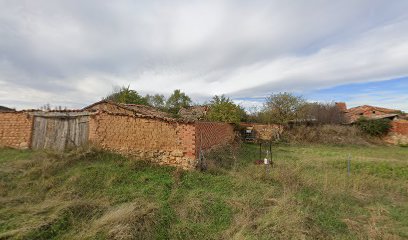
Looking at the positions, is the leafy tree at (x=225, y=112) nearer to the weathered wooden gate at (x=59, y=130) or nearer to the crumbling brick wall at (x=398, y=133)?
the weathered wooden gate at (x=59, y=130)

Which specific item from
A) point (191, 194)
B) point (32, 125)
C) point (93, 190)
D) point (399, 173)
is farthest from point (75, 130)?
point (399, 173)

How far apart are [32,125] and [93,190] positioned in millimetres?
6769

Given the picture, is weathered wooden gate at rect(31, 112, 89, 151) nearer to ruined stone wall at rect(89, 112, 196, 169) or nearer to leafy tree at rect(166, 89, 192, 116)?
ruined stone wall at rect(89, 112, 196, 169)

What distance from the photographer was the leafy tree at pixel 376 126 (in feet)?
76.4

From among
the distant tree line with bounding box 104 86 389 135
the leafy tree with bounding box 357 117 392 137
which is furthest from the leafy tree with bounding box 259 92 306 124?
the leafy tree with bounding box 357 117 392 137

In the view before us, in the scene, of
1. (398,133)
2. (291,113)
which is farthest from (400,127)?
(291,113)

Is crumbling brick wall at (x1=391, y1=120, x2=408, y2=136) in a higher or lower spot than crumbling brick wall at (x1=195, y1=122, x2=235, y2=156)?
higher

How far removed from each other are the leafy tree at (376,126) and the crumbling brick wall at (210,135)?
15572 millimetres

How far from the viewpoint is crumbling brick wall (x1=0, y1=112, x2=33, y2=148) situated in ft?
35.7

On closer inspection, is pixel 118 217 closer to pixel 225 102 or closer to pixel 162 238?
pixel 162 238

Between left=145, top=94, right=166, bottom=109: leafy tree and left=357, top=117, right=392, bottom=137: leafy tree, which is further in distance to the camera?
left=145, top=94, right=166, bottom=109: leafy tree

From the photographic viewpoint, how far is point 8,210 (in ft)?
15.7

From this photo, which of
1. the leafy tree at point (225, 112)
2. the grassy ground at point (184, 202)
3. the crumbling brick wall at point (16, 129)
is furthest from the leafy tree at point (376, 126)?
the crumbling brick wall at point (16, 129)

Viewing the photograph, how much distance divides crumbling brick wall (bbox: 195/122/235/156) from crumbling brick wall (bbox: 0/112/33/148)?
7.72m
